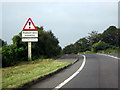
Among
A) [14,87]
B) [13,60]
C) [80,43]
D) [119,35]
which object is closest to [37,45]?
[13,60]

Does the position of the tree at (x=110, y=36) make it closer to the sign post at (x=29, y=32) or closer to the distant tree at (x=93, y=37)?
the distant tree at (x=93, y=37)

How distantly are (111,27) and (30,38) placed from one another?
265 ft

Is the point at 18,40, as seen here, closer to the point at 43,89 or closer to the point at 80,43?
the point at 43,89

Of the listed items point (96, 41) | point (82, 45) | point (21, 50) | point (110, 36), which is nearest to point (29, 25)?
point (21, 50)

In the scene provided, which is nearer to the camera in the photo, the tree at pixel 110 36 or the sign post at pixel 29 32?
the sign post at pixel 29 32

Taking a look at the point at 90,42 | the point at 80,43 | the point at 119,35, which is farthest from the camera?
the point at 80,43

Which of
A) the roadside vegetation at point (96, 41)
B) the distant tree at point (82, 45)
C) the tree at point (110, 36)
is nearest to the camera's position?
the roadside vegetation at point (96, 41)

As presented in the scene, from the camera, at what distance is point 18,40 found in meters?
20.6

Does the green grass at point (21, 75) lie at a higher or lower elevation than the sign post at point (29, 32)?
lower

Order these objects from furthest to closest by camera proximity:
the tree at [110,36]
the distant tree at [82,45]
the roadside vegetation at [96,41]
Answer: the distant tree at [82,45]
the tree at [110,36]
the roadside vegetation at [96,41]

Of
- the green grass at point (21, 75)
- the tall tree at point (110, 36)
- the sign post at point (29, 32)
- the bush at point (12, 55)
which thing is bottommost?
the green grass at point (21, 75)

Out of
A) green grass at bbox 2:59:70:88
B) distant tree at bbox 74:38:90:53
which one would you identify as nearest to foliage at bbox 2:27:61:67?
green grass at bbox 2:59:70:88

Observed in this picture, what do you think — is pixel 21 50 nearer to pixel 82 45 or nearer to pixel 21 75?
pixel 21 75

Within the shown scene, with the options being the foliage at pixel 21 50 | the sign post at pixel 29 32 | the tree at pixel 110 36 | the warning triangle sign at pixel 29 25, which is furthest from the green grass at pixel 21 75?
the tree at pixel 110 36
